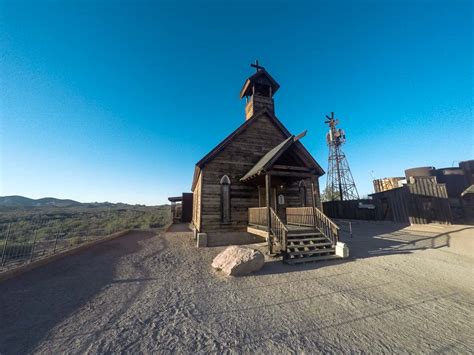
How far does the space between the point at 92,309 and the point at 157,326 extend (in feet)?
6.20

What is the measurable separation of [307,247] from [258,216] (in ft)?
9.01

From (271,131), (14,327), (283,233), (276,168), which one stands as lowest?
(14,327)

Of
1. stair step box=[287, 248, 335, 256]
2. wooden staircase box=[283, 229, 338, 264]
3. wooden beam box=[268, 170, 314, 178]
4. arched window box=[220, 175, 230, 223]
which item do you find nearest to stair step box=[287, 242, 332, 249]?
wooden staircase box=[283, 229, 338, 264]

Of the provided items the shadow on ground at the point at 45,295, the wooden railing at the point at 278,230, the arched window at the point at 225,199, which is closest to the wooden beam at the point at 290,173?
the wooden railing at the point at 278,230

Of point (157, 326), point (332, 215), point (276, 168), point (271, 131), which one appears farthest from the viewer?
point (332, 215)

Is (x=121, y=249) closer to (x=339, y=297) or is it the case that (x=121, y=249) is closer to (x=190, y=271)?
(x=190, y=271)

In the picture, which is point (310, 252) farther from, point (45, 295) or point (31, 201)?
point (31, 201)

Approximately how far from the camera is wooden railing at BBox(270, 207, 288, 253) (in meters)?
7.19

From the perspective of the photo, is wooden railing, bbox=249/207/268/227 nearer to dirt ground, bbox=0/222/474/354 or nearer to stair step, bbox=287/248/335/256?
stair step, bbox=287/248/335/256

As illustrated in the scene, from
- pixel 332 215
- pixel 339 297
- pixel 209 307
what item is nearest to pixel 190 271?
pixel 209 307

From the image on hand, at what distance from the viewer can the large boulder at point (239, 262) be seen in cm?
589

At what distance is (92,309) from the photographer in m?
4.09

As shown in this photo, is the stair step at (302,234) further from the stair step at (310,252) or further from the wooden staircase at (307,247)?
the stair step at (310,252)

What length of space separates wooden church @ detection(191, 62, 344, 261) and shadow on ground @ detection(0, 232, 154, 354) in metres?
4.68
